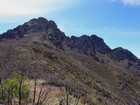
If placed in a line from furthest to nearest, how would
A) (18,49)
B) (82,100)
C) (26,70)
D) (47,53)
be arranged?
(47,53) < (18,49) < (82,100) < (26,70)

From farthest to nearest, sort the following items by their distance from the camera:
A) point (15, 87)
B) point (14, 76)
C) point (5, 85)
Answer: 1. point (14, 76)
2. point (15, 87)
3. point (5, 85)

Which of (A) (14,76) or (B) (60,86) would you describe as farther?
(B) (60,86)

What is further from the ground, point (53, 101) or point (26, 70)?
point (26, 70)

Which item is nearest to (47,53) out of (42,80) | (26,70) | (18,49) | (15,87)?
(18,49)

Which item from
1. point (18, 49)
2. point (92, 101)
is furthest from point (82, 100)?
point (18, 49)

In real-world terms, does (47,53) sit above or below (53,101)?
above

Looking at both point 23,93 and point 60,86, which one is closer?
point 23,93

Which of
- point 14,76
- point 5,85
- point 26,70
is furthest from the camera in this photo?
point 26,70

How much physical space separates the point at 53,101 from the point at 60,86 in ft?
49.5

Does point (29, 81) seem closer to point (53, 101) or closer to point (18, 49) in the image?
point (53, 101)

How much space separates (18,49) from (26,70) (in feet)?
279

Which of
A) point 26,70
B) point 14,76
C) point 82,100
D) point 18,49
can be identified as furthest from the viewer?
point 18,49

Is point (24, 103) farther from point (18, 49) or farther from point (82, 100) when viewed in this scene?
point (18, 49)

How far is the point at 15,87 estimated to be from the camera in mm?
56719
